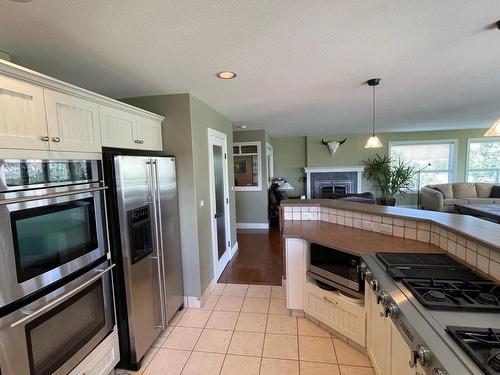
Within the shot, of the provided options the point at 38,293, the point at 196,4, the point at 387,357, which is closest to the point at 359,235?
the point at 387,357

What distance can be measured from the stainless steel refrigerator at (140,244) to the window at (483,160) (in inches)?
332

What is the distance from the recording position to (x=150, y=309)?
2.12 metres

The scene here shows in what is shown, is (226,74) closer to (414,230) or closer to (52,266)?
(52,266)

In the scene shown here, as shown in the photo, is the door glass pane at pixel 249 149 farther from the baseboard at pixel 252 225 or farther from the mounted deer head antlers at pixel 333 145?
the mounted deer head antlers at pixel 333 145

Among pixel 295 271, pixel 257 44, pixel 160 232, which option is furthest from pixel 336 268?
pixel 257 44

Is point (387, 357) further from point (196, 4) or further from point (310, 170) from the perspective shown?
point (310, 170)

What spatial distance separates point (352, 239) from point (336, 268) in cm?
28

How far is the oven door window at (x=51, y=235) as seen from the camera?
1.23 meters

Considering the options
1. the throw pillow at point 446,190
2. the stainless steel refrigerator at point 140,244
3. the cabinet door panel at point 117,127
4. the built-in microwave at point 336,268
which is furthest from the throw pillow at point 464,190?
the cabinet door panel at point 117,127

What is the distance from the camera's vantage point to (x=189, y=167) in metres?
2.67

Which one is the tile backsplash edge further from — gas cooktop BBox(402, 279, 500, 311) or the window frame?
the window frame

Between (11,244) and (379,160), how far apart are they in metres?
7.81

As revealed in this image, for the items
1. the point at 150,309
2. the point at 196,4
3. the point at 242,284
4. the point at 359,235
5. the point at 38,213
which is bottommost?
the point at 242,284

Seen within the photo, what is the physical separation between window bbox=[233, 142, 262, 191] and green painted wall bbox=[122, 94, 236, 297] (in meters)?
2.89
